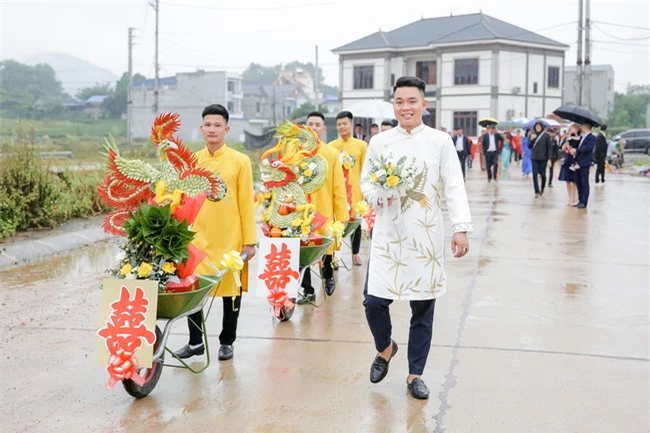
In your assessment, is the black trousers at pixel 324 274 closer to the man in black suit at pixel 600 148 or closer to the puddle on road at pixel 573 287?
the puddle on road at pixel 573 287

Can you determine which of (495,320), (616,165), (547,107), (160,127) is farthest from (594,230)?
(547,107)

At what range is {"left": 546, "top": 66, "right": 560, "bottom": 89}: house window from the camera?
168 feet

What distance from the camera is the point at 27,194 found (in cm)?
1110

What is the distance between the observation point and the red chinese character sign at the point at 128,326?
448 cm

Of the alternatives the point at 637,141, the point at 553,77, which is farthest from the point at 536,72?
the point at 637,141

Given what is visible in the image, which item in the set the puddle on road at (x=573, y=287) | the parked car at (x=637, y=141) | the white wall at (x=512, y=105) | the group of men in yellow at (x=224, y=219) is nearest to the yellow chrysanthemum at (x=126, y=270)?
the group of men in yellow at (x=224, y=219)

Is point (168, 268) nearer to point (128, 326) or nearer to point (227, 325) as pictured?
point (128, 326)

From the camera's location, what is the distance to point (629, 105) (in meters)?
64.1

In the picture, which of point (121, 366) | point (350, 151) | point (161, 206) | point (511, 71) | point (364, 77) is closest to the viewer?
point (121, 366)

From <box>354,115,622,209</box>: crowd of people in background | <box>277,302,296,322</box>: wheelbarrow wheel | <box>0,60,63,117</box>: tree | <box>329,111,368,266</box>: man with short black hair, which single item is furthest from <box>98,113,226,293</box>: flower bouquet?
<box>0,60,63,117</box>: tree

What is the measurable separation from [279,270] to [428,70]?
47.1 meters

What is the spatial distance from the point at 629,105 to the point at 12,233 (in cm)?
6150

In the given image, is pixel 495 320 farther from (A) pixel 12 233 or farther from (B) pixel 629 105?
(B) pixel 629 105

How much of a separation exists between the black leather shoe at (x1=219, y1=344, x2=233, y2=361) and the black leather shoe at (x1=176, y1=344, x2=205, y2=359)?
0.14 metres
